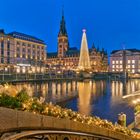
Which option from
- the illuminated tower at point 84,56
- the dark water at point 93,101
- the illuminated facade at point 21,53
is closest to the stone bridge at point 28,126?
the dark water at point 93,101

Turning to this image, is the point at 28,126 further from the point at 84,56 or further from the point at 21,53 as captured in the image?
the point at 21,53

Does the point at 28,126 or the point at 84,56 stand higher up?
the point at 84,56

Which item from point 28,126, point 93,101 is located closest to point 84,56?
point 93,101

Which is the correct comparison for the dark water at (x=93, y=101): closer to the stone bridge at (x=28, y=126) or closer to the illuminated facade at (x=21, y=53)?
the stone bridge at (x=28, y=126)

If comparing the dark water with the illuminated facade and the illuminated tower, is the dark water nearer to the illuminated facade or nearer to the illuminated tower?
the illuminated tower

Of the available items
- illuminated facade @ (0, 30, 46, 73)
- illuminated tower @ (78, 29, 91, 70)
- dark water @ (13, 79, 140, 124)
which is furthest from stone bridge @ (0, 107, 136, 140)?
illuminated facade @ (0, 30, 46, 73)

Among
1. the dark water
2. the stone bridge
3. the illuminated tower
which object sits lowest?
the dark water

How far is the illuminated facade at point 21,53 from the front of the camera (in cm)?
12581

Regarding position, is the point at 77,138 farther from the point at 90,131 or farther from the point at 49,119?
the point at 90,131

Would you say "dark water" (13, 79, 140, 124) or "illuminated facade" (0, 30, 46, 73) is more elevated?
"illuminated facade" (0, 30, 46, 73)

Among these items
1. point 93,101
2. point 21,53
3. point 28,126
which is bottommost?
point 93,101

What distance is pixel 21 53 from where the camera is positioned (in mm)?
139750

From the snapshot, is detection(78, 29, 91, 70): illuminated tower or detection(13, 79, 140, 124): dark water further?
detection(78, 29, 91, 70): illuminated tower

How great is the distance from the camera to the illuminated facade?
12581 centimetres
